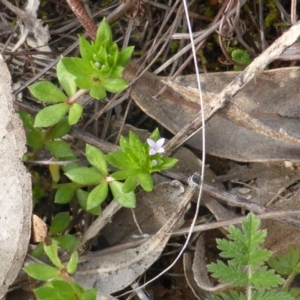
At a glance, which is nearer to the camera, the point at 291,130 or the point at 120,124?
the point at 291,130

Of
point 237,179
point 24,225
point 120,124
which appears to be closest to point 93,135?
point 120,124

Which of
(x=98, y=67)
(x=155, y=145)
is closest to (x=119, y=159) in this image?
(x=155, y=145)

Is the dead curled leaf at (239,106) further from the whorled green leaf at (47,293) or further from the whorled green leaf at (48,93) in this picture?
the whorled green leaf at (47,293)

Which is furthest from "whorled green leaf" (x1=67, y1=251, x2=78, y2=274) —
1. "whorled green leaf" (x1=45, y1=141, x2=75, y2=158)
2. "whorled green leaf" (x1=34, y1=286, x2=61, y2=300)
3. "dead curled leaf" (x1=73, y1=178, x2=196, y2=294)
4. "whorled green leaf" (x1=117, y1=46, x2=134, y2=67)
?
"whorled green leaf" (x1=117, y1=46, x2=134, y2=67)

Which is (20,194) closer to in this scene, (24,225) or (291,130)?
(24,225)

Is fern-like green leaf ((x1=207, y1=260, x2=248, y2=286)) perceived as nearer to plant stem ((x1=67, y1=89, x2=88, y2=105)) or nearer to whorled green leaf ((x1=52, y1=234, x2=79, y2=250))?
whorled green leaf ((x1=52, y1=234, x2=79, y2=250))

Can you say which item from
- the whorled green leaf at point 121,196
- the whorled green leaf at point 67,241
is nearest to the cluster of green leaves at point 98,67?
the whorled green leaf at point 121,196

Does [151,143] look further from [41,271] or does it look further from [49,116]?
[41,271]
